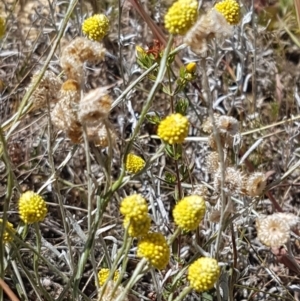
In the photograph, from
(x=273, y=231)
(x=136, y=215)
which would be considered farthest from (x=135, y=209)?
(x=273, y=231)

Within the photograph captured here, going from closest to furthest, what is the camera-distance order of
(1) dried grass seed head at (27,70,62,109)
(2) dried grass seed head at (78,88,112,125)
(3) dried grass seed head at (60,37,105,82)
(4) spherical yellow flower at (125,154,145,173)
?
(2) dried grass seed head at (78,88,112,125) → (3) dried grass seed head at (60,37,105,82) → (1) dried grass seed head at (27,70,62,109) → (4) spherical yellow flower at (125,154,145,173)

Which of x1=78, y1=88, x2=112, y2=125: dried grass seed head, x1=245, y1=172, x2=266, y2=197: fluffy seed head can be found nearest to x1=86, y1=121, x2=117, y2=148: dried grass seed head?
x1=78, y1=88, x2=112, y2=125: dried grass seed head

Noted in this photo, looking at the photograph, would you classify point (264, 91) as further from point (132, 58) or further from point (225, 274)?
point (225, 274)

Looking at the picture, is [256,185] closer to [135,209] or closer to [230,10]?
[135,209]

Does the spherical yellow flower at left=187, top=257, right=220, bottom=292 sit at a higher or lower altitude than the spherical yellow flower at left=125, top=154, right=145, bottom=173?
lower

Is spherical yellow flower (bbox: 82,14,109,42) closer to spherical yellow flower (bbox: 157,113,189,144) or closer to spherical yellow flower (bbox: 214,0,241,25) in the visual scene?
spherical yellow flower (bbox: 214,0,241,25)

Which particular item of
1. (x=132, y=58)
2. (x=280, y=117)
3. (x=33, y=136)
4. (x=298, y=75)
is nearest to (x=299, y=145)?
(x=280, y=117)

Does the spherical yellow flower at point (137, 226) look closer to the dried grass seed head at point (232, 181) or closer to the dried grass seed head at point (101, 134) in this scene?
the dried grass seed head at point (101, 134)
